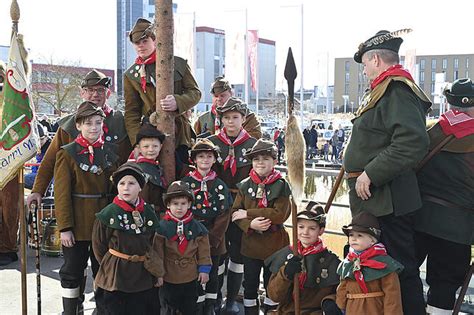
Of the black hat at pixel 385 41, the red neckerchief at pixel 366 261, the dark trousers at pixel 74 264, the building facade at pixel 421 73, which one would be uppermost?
the building facade at pixel 421 73

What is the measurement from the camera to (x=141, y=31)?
5.12 metres

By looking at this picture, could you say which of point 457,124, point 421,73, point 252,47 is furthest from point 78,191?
point 421,73

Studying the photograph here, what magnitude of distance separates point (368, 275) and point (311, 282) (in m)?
0.61

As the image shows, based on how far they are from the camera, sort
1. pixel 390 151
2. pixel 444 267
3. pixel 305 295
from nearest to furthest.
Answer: pixel 390 151 → pixel 444 267 → pixel 305 295

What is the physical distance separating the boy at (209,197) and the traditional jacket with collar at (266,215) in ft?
0.52

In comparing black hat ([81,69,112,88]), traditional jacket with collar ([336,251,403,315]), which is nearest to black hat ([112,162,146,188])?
black hat ([81,69,112,88])

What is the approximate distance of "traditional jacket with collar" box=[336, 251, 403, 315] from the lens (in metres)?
3.62

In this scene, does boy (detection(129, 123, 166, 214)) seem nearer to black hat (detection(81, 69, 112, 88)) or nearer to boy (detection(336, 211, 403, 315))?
black hat (detection(81, 69, 112, 88))

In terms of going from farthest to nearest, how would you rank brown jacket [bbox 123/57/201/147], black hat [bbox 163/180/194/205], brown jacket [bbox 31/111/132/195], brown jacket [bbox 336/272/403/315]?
1. brown jacket [bbox 123/57/201/147]
2. brown jacket [bbox 31/111/132/195]
3. black hat [bbox 163/180/194/205]
4. brown jacket [bbox 336/272/403/315]

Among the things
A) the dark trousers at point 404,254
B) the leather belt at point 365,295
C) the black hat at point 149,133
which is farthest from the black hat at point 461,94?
the black hat at point 149,133

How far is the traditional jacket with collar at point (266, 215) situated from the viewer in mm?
4789

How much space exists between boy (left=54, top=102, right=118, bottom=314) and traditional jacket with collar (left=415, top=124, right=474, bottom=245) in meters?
2.63

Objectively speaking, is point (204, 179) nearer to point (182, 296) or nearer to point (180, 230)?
point (180, 230)

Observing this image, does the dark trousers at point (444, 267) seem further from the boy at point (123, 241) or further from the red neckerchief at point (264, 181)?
the boy at point (123, 241)
